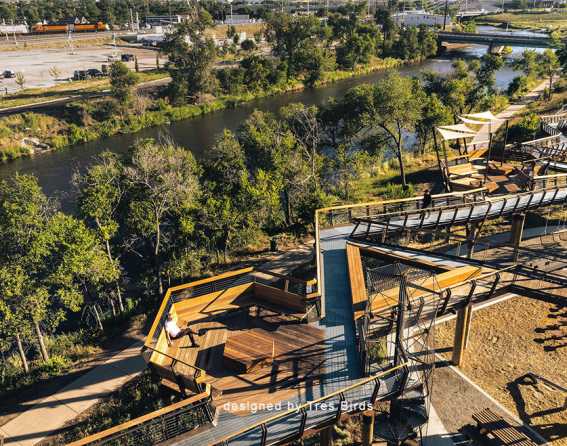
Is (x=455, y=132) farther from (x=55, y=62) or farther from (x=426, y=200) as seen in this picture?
(x=55, y=62)

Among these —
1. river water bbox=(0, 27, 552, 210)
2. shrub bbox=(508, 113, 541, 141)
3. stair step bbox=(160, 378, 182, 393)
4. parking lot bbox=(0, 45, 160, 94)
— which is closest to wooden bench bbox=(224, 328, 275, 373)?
stair step bbox=(160, 378, 182, 393)

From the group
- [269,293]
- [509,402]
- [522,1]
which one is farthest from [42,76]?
[522,1]

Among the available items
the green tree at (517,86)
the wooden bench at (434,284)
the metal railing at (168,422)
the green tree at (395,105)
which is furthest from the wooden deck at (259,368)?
the green tree at (517,86)

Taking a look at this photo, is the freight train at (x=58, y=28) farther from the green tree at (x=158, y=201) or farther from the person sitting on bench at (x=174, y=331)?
the person sitting on bench at (x=174, y=331)

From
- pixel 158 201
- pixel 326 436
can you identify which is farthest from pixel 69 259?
pixel 326 436

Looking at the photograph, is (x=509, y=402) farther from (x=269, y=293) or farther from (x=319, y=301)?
(x=269, y=293)
